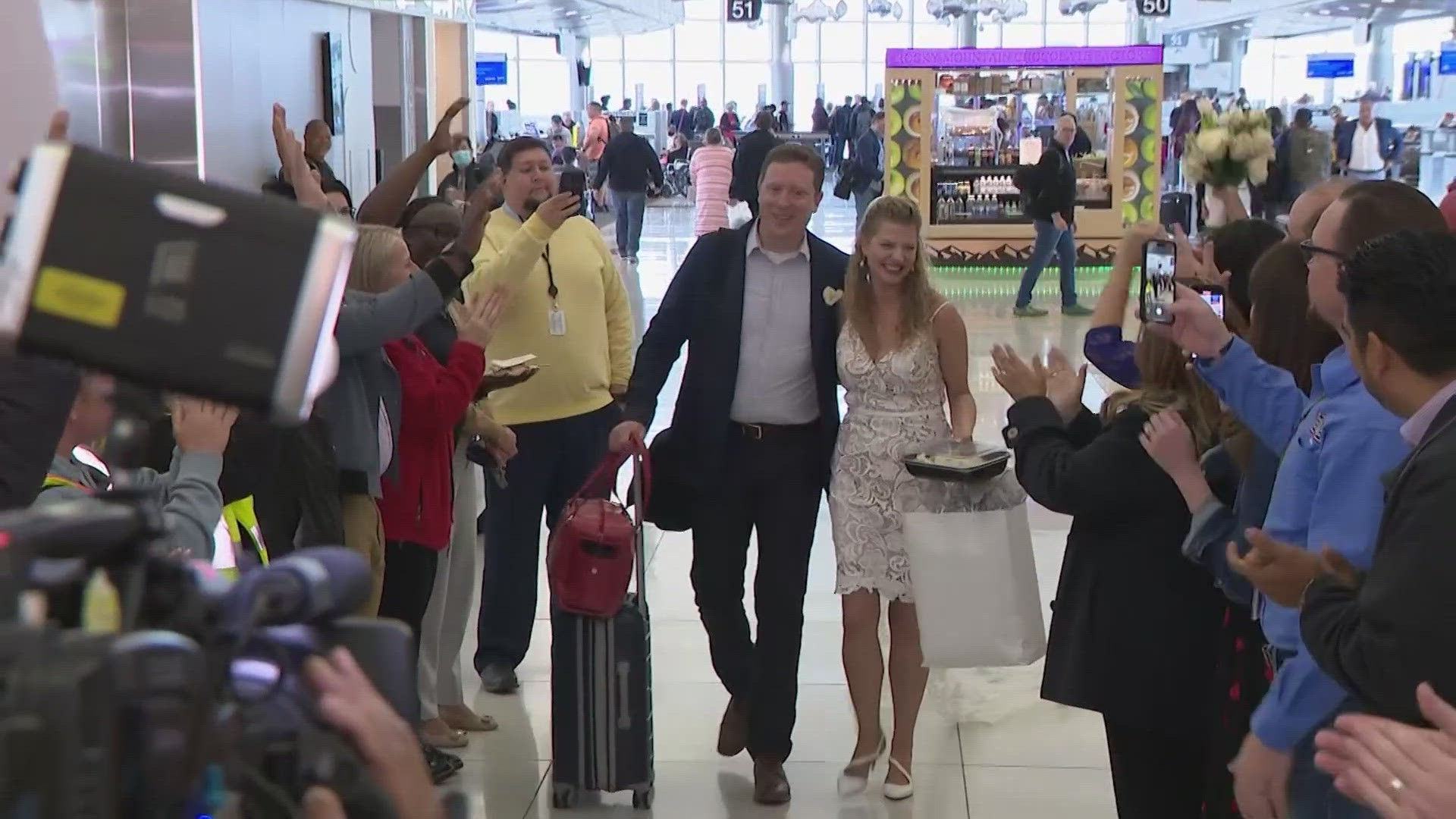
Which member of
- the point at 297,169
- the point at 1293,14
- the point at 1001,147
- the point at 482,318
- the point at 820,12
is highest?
the point at 820,12

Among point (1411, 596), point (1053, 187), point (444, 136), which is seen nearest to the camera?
point (1411, 596)

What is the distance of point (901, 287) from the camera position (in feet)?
13.5

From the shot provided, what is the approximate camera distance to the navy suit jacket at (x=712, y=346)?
4082mm

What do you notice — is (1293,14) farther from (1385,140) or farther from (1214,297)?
(1214,297)

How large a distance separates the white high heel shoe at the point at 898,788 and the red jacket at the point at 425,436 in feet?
4.20

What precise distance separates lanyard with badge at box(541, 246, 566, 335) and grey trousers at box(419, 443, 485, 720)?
0.43m

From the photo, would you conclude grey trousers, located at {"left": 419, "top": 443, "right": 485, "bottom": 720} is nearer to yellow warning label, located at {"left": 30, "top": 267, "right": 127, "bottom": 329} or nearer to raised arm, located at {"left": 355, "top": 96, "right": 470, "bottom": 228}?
raised arm, located at {"left": 355, "top": 96, "right": 470, "bottom": 228}

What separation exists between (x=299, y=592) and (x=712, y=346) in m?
3.01

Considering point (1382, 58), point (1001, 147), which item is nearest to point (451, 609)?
point (1001, 147)

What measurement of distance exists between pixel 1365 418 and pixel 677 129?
32203 mm

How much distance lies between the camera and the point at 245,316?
1.01 metres

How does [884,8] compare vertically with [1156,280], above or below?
above

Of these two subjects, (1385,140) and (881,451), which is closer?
(881,451)

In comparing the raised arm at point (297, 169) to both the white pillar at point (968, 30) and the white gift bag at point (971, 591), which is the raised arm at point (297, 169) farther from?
the white pillar at point (968, 30)
